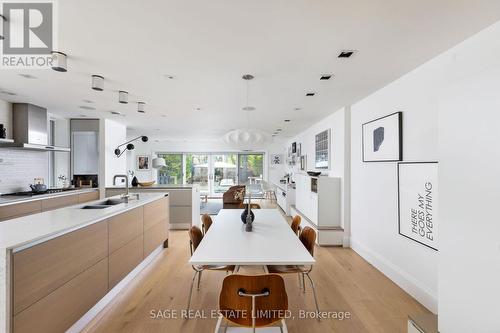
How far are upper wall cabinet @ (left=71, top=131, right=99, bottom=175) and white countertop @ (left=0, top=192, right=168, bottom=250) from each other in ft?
12.6

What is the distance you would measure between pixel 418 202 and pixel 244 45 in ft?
7.96

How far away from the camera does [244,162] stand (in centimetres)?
1084

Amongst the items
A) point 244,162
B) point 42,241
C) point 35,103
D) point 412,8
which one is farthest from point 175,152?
point 412,8

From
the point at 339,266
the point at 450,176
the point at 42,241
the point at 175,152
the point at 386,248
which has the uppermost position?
the point at 175,152

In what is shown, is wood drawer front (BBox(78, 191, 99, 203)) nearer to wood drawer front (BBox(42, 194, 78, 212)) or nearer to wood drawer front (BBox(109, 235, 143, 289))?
wood drawer front (BBox(42, 194, 78, 212))

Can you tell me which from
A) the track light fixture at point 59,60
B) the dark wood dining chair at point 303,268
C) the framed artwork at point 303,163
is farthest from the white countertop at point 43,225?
the framed artwork at point 303,163

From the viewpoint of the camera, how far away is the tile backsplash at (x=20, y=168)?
417 centimetres

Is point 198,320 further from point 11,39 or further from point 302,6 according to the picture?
point 11,39

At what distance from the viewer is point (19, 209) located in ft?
11.8

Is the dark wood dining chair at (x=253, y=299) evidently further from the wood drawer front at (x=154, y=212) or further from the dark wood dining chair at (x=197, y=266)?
the wood drawer front at (x=154, y=212)

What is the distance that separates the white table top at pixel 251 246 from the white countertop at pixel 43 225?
0.98 metres

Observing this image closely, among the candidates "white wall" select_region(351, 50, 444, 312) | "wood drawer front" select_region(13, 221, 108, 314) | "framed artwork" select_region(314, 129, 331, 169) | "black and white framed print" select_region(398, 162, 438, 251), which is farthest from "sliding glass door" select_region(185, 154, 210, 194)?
"black and white framed print" select_region(398, 162, 438, 251)

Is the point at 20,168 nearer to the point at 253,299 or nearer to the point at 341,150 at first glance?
the point at 253,299

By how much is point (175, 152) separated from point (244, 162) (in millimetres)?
3053
